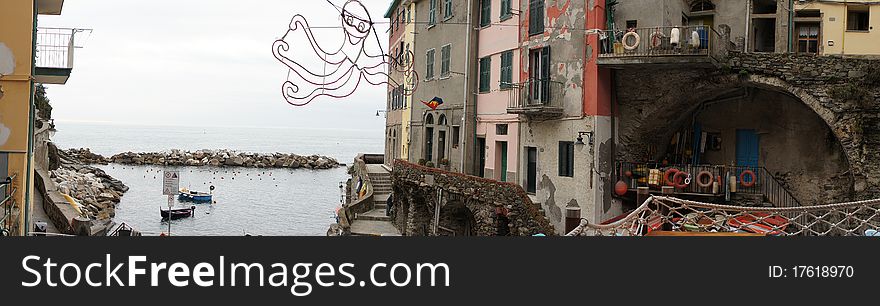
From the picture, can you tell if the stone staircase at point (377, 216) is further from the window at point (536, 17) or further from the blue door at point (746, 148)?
the blue door at point (746, 148)

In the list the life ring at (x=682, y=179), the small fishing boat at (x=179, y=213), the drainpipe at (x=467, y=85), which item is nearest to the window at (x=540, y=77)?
the life ring at (x=682, y=179)

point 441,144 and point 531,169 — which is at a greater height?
point 441,144

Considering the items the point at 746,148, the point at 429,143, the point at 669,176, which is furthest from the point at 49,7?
the point at 746,148

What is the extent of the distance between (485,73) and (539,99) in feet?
16.8

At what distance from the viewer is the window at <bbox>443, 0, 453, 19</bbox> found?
112 ft

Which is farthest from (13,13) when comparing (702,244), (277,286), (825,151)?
(825,151)

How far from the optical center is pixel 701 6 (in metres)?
25.6

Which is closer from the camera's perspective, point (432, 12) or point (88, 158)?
point (432, 12)

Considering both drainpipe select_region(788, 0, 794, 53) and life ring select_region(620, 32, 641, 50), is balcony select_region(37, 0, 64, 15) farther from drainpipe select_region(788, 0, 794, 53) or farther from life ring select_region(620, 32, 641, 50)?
drainpipe select_region(788, 0, 794, 53)

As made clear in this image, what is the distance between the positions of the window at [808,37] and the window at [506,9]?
9049 millimetres

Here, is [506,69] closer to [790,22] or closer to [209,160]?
[790,22]

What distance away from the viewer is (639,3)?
78.6 feet

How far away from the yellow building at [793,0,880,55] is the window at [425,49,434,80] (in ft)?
54.4

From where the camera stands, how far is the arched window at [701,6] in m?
25.5
